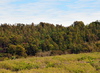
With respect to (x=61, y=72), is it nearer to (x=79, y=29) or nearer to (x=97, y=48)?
(x=97, y=48)

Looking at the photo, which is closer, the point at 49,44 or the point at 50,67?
the point at 50,67

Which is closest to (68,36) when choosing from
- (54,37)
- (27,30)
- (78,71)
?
(54,37)

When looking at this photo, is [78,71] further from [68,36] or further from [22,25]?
[22,25]

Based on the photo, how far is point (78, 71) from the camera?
30.7 feet

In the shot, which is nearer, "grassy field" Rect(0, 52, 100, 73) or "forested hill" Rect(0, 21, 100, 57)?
"grassy field" Rect(0, 52, 100, 73)

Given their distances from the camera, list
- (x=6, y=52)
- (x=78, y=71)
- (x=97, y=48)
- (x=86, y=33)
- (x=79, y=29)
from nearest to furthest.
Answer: (x=78, y=71) → (x=6, y=52) → (x=97, y=48) → (x=86, y=33) → (x=79, y=29)

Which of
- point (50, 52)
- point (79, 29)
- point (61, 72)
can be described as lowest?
point (50, 52)

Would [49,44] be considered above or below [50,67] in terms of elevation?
below

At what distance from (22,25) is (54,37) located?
54.2ft

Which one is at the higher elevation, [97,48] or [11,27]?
[11,27]

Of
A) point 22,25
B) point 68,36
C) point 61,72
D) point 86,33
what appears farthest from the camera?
point 22,25

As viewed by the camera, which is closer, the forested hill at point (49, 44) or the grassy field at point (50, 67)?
the grassy field at point (50, 67)

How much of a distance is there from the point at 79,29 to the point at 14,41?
2190 cm

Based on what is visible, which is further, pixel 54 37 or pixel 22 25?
pixel 22 25
